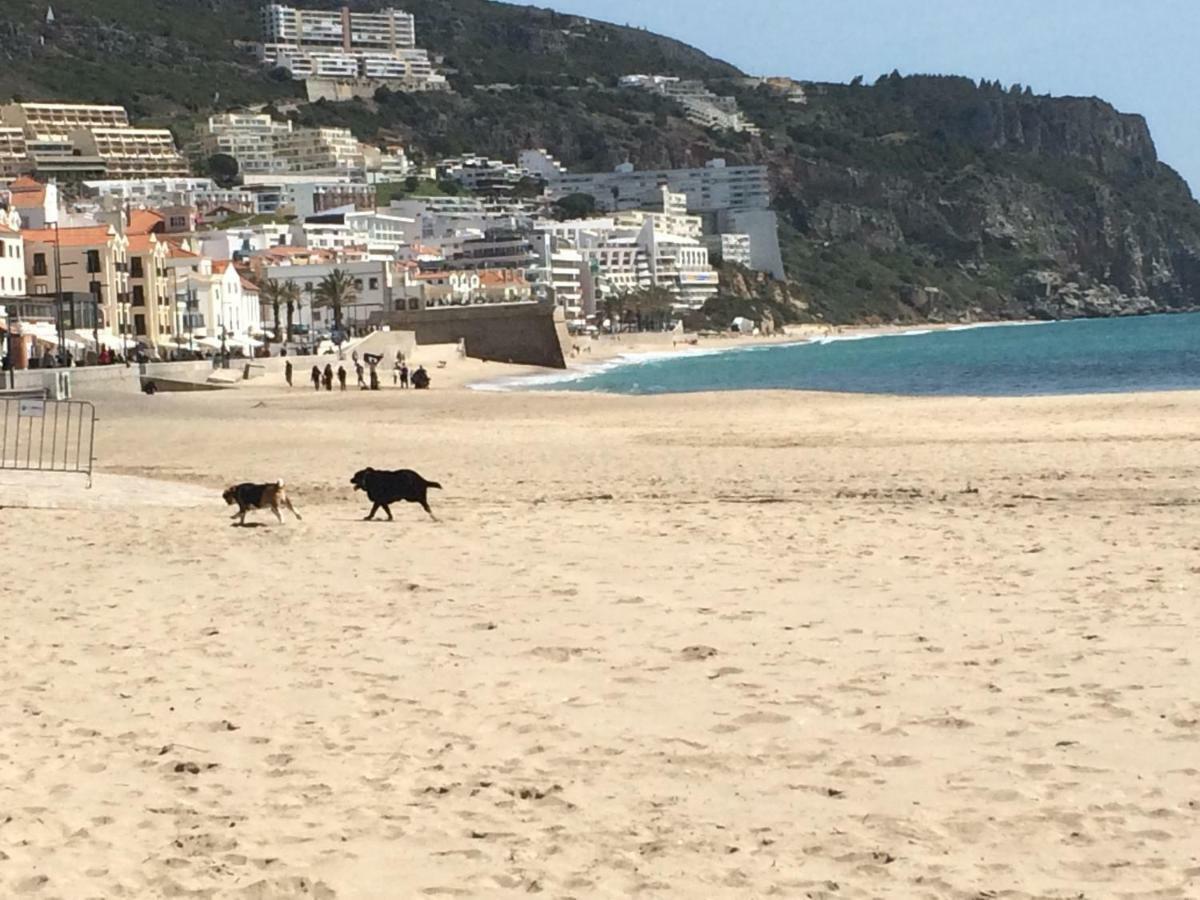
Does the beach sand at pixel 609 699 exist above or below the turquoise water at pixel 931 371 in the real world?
above

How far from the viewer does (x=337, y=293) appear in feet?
323

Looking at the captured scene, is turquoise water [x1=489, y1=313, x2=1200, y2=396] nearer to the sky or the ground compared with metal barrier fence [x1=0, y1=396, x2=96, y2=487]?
nearer to the ground

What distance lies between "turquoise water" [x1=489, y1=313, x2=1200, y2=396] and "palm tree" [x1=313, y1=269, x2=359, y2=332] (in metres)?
16.2

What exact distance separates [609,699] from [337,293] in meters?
92.2

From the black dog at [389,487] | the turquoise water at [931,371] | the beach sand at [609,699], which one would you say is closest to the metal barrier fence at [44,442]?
the beach sand at [609,699]

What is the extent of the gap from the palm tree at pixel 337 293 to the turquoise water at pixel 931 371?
637 inches

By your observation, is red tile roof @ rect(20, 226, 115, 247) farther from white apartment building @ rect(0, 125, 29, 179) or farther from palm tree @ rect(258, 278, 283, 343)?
white apartment building @ rect(0, 125, 29, 179)

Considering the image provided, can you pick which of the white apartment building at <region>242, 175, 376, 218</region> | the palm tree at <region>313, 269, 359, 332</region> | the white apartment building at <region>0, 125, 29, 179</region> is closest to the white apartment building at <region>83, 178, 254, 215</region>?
the white apartment building at <region>242, 175, 376, 218</region>

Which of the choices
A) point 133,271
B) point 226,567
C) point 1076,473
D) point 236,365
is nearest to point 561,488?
point 1076,473

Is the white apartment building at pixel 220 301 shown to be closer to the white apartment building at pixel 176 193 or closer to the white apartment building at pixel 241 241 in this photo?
the white apartment building at pixel 241 241

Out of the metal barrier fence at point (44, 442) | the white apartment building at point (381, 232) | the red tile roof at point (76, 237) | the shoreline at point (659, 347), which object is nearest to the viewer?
the metal barrier fence at point (44, 442)

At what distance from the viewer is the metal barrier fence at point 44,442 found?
1869 cm

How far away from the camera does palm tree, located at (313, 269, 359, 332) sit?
319 ft

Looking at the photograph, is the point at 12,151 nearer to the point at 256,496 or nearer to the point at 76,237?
the point at 76,237
